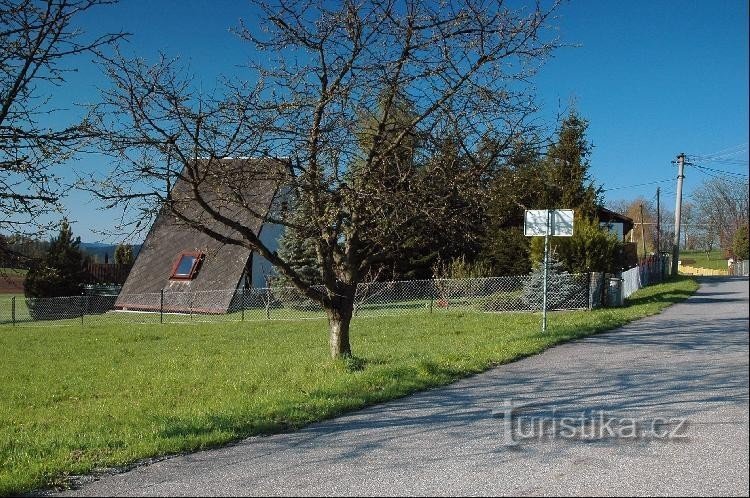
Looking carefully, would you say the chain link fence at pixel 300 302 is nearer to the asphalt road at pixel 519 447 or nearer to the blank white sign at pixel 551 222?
the blank white sign at pixel 551 222

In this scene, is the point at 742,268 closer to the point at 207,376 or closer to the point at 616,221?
the point at 207,376

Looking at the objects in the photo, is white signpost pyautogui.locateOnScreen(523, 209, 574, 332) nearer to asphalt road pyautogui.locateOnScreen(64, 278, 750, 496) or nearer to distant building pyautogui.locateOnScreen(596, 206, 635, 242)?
asphalt road pyautogui.locateOnScreen(64, 278, 750, 496)

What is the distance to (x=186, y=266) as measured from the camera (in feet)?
102

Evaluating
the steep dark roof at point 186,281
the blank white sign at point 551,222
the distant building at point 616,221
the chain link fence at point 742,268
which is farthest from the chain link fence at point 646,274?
the chain link fence at point 742,268

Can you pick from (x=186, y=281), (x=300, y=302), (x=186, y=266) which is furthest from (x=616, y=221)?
(x=186, y=281)

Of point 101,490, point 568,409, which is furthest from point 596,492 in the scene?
point 101,490

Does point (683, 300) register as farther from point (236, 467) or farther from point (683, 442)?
point (236, 467)

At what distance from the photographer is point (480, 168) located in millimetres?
9953

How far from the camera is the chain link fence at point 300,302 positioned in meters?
19.5

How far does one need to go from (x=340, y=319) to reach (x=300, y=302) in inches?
557

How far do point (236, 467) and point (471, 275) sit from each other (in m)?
20.9

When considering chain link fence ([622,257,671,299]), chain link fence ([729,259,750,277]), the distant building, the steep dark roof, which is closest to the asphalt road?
chain link fence ([729,259,750,277])

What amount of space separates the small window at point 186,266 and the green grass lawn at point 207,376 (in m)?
8.04

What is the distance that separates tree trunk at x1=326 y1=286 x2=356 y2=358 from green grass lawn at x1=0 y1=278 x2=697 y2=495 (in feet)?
1.31
